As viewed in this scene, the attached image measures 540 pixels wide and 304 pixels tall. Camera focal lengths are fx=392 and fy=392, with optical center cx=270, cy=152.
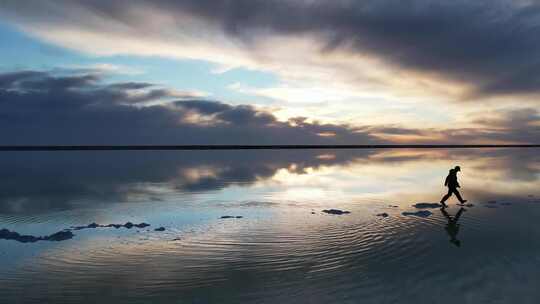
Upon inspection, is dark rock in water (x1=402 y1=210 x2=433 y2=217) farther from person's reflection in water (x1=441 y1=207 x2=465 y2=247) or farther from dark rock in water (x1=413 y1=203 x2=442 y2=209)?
dark rock in water (x1=413 y1=203 x2=442 y2=209)

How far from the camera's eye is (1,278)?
8023 millimetres

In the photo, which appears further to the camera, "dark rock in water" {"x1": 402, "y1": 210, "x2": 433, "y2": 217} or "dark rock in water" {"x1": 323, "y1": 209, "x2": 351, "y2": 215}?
"dark rock in water" {"x1": 323, "y1": 209, "x2": 351, "y2": 215}

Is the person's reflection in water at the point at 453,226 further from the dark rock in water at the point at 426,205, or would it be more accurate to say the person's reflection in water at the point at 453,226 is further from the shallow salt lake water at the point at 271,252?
the dark rock in water at the point at 426,205

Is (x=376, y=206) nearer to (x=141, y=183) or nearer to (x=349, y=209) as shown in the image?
(x=349, y=209)

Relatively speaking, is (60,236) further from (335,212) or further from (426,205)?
(426,205)

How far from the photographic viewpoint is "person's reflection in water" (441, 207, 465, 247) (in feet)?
35.7

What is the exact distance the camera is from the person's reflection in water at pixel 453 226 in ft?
35.7

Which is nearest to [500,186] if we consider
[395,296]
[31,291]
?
[395,296]

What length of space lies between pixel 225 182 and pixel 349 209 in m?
11.9

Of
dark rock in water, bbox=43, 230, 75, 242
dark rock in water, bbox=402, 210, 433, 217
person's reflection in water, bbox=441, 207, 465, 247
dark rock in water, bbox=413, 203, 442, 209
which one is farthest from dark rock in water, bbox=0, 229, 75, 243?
dark rock in water, bbox=413, 203, 442, 209

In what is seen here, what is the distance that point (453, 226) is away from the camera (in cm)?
1278

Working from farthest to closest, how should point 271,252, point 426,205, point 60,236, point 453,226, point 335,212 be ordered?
1. point 426,205
2. point 335,212
3. point 453,226
4. point 60,236
5. point 271,252

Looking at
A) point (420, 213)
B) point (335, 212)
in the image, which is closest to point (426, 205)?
point (420, 213)

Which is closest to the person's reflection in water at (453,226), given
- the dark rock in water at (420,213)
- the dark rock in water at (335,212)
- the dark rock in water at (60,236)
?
the dark rock in water at (420,213)
